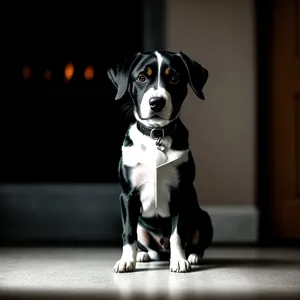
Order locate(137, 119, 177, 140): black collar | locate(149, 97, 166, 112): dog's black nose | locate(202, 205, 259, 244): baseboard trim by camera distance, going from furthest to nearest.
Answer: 1. locate(202, 205, 259, 244): baseboard trim
2. locate(137, 119, 177, 140): black collar
3. locate(149, 97, 166, 112): dog's black nose

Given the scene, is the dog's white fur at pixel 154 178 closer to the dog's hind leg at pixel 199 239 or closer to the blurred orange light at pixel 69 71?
the dog's hind leg at pixel 199 239

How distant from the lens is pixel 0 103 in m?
3.37

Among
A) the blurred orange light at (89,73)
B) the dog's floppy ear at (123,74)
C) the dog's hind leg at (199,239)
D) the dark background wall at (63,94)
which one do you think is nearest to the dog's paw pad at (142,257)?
the dog's hind leg at (199,239)

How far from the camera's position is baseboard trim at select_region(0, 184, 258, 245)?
3.13 metres

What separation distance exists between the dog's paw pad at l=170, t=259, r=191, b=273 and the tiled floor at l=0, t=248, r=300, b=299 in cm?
3

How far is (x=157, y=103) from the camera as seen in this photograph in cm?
209

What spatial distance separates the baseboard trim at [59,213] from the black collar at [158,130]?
3.33 ft

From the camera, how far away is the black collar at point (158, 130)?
220 centimetres

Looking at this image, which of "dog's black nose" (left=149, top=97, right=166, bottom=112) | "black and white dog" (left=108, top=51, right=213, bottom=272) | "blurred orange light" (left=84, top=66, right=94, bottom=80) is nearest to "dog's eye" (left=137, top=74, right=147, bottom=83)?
"black and white dog" (left=108, top=51, right=213, bottom=272)

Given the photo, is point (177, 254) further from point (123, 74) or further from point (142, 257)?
point (123, 74)

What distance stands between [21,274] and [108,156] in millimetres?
1284

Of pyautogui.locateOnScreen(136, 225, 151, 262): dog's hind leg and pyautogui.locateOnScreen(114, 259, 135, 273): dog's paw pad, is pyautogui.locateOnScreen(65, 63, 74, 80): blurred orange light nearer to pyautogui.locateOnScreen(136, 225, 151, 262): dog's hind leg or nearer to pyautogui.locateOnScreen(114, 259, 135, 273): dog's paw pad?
pyautogui.locateOnScreen(136, 225, 151, 262): dog's hind leg

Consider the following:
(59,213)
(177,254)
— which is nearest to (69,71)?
(59,213)

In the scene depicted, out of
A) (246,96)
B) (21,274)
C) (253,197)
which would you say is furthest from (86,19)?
(21,274)
